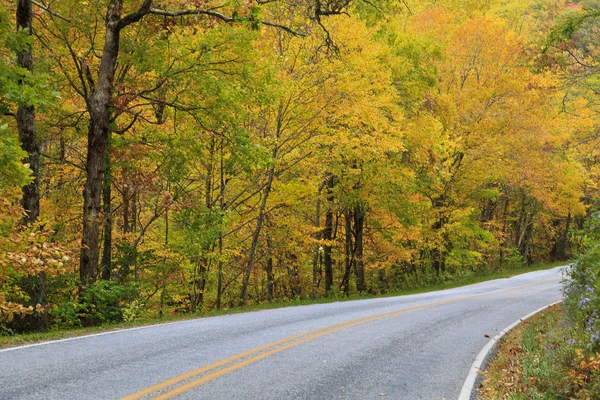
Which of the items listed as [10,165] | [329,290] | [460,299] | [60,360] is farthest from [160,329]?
[329,290]

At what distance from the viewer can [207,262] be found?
57.2ft

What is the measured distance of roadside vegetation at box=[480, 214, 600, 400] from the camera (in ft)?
19.4

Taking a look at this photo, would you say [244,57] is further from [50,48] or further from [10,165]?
[10,165]

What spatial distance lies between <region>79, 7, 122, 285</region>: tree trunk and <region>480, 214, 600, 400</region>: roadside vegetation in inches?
332

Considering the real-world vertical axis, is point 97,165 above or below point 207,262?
above

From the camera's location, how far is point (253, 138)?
597 inches

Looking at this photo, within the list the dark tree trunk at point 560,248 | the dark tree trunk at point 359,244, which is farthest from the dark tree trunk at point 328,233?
the dark tree trunk at point 560,248

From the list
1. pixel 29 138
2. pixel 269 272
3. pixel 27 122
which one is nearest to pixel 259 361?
pixel 29 138

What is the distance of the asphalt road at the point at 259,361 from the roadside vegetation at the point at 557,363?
511mm

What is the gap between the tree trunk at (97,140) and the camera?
11.0 meters

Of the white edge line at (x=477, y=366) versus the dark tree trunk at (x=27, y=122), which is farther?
the dark tree trunk at (x=27, y=122)

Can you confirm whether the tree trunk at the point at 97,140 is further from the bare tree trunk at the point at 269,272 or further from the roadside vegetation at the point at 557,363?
the bare tree trunk at the point at 269,272

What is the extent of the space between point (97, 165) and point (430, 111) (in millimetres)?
15566

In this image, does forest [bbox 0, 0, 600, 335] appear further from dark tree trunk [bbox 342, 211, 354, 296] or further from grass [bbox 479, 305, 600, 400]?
grass [bbox 479, 305, 600, 400]
